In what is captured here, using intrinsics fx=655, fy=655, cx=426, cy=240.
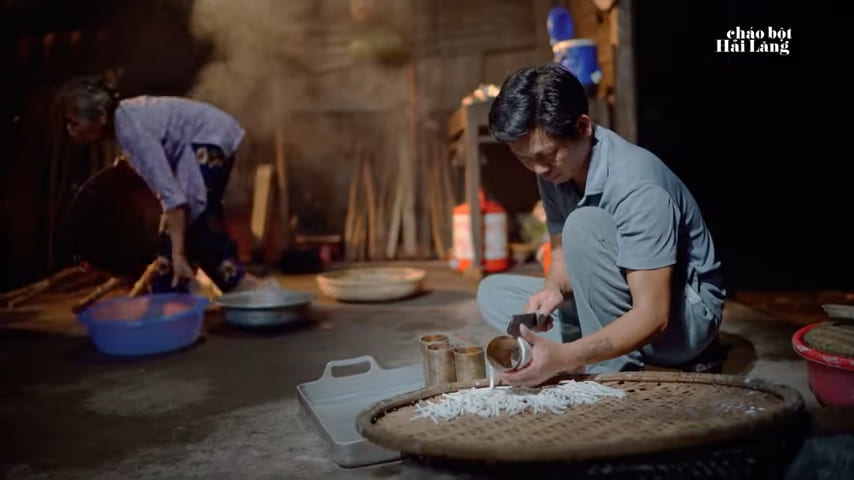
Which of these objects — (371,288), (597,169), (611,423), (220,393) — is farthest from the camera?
(371,288)

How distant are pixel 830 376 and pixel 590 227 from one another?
97 cm

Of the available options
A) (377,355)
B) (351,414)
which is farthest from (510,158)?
(351,414)

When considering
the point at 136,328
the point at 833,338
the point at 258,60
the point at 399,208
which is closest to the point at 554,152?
the point at 833,338

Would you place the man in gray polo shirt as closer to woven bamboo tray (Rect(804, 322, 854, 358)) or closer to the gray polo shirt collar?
the gray polo shirt collar

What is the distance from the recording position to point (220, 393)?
2.97 meters

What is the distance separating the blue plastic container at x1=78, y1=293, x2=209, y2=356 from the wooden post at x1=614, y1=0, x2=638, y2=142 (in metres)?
3.65

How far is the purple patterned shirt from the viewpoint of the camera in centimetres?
442

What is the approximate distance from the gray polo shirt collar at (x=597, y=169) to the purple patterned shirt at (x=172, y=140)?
123 inches

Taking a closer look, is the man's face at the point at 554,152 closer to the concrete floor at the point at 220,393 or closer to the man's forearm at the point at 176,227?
the concrete floor at the point at 220,393

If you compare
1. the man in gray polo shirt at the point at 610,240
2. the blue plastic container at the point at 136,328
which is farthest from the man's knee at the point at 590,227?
the blue plastic container at the point at 136,328

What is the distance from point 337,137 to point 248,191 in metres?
1.31

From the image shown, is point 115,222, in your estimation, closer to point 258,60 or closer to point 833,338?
point 258,60

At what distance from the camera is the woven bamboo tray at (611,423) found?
4.78 ft

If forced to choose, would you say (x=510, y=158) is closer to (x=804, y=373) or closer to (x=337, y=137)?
(x=337, y=137)
